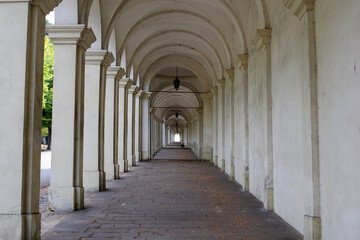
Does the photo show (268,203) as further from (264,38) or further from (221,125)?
(221,125)

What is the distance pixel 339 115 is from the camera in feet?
13.3

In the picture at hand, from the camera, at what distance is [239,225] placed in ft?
19.5

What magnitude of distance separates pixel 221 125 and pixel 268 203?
31.0 ft

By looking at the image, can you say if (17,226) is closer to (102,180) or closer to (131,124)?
(102,180)

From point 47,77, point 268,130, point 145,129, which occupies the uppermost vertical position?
point 47,77

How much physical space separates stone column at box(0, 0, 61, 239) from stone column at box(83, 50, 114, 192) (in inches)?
174

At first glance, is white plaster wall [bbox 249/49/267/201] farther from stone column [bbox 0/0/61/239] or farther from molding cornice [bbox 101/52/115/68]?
stone column [bbox 0/0/61/239]

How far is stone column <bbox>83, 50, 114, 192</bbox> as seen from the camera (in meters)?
9.57

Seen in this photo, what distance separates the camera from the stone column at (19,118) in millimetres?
4766

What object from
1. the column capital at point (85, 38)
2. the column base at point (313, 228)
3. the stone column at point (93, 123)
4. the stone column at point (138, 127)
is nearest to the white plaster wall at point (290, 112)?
the column base at point (313, 228)

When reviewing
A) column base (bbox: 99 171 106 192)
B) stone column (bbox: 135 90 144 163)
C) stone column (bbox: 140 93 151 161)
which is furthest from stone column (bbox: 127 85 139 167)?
column base (bbox: 99 171 106 192)

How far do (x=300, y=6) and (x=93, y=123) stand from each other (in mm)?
6628

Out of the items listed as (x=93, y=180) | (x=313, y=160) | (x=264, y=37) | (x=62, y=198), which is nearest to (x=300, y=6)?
(x=313, y=160)

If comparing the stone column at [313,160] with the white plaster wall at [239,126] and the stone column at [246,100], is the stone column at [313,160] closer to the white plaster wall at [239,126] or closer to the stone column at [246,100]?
the stone column at [246,100]
